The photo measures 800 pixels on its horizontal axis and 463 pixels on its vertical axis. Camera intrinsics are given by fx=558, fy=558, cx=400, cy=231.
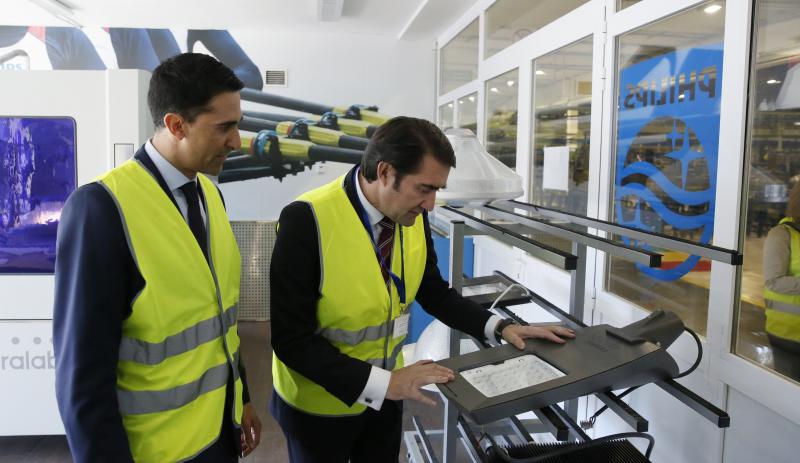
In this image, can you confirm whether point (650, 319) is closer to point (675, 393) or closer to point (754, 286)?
point (675, 393)

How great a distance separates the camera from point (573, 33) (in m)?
2.61

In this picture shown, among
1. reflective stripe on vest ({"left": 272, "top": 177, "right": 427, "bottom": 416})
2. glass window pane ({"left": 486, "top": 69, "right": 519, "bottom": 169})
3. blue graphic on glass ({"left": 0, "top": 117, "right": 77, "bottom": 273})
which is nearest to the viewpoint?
reflective stripe on vest ({"left": 272, "top": 177, "right": 427, "bottom": 416})

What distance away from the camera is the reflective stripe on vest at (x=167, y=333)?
3.59 ft

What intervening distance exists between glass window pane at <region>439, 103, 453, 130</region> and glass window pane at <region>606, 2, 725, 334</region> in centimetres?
292

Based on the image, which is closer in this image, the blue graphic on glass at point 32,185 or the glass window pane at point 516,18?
the blue graphic on glass at point 32,185

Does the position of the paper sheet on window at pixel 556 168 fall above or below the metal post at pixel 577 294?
above

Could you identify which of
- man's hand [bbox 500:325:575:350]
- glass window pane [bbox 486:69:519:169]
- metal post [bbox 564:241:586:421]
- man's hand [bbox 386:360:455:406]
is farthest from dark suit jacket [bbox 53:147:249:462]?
glass window pane [bbox 486:69:519:169]

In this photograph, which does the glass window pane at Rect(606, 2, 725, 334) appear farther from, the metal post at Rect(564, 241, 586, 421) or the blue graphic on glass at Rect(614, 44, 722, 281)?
the metal post at Rect(564, 241, 586, 421)

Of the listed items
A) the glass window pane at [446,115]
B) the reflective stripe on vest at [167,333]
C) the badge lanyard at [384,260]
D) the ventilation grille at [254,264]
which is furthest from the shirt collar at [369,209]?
the ventilation grille at [254,264]

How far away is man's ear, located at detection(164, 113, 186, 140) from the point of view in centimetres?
117

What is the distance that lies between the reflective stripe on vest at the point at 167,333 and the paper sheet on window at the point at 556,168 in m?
2.02

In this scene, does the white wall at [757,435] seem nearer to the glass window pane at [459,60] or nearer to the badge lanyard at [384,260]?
the badge lanyard at [384,260]

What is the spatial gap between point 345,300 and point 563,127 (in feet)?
6.33

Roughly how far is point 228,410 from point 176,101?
72cm
